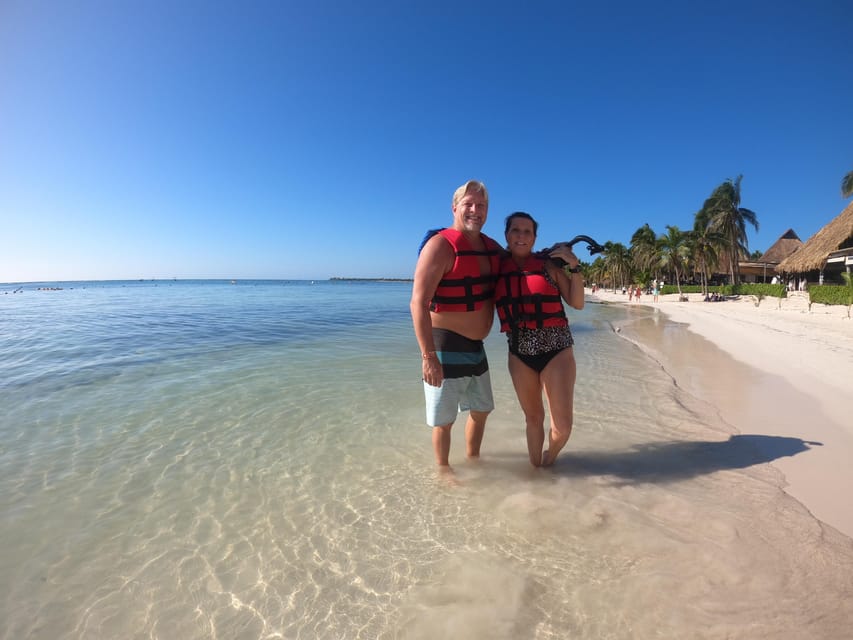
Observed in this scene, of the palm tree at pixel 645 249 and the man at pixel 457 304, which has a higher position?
the palm tree at pixel 645 249

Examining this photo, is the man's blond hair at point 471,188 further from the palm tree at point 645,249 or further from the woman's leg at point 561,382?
the palm tree at point 645,249

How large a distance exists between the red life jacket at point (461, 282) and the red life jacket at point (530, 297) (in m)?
0.20

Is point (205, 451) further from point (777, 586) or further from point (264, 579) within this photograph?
point (777, 586)

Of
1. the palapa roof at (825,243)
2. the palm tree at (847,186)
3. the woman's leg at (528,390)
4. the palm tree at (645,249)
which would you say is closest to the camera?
the woman's leg at (528,390)

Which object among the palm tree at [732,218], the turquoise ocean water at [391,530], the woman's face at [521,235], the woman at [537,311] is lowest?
the turquoise ocean water at [391,530]

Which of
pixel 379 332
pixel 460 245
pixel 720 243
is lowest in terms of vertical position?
pixel 379 332

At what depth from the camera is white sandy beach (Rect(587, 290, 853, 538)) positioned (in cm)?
329

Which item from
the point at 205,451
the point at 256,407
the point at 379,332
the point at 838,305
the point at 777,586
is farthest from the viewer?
the point at 838,305

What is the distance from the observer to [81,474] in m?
3.82

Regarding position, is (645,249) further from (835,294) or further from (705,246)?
(835,294)

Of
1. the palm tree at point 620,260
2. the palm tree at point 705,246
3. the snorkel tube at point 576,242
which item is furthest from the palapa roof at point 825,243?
the palm tree at point 620,260

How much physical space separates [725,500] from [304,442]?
4.09 meters

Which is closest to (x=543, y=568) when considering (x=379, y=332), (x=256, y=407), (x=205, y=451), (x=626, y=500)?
(x=626, y=500)

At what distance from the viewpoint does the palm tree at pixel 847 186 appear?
33.7 meters
